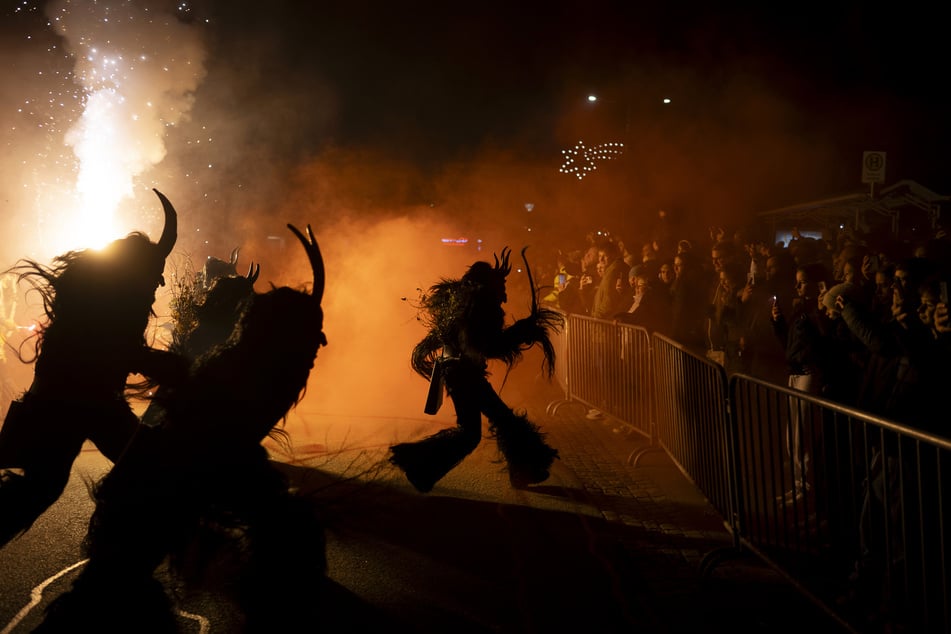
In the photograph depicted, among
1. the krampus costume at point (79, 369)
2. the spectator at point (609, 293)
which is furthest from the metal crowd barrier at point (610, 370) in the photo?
the krampus costume at point (79, 369)

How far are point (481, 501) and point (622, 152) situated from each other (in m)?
12.6

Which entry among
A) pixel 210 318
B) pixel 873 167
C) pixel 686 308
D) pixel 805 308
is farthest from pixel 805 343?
pixel 873 167

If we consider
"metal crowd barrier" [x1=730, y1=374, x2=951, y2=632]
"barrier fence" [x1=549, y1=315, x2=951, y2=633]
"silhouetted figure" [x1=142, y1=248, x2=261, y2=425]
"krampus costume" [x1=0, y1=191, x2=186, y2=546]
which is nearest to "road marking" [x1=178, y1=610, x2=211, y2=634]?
"krampus costume" [x1=0, y1=191, x2=186, y2=546]

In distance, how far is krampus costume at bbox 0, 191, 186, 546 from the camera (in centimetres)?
318

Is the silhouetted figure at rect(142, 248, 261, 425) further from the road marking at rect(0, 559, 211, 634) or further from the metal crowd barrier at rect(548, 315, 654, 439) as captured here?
the metal crowd barrier at rect(548, 315, 654, 439)

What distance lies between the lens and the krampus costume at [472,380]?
4.75m

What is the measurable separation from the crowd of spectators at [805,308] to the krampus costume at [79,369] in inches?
148

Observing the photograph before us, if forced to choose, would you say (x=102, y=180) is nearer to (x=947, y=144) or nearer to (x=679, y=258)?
(x=679, y=258)

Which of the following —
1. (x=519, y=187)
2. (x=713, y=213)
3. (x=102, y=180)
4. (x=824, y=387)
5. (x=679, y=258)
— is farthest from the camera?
(x=519, y=187)

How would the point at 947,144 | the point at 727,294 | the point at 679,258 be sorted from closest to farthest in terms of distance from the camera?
the point at 727,294
the point at 679,258
the point at 947,144

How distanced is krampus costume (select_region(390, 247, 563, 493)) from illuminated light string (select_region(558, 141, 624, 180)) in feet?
40.9

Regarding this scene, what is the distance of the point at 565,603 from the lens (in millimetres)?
3445

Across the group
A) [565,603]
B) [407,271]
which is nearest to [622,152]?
[407,271]

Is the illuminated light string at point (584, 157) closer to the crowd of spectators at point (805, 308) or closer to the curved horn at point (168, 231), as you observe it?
the crowd of spectators at point (805, 308)
